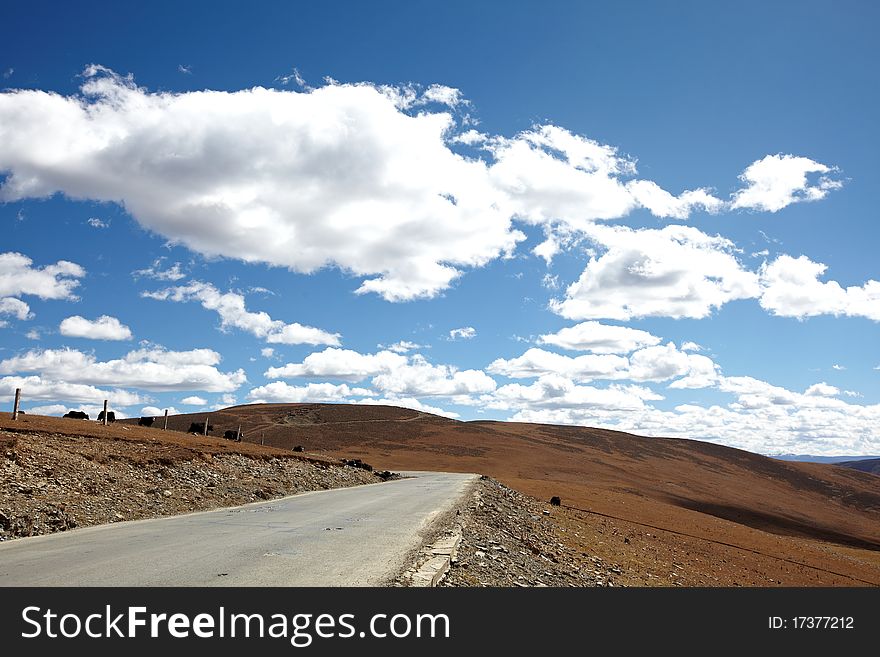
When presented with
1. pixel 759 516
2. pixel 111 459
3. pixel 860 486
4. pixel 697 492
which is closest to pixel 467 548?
pixel 111 459

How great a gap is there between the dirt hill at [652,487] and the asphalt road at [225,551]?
7.84m

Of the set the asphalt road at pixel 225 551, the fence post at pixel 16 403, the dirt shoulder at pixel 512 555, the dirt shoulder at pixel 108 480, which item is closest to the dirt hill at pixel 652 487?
the dirt shoulder at pixel 512 555

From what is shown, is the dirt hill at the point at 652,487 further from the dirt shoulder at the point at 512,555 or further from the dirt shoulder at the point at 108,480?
the dirt shoulder at the point at 108,480

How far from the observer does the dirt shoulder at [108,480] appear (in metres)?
18.0

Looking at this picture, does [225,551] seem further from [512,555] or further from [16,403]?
[16,403]

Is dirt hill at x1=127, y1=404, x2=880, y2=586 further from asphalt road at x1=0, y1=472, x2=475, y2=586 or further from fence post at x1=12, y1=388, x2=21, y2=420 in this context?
fence post at x1=12, y1=388, x2=21, y2=420

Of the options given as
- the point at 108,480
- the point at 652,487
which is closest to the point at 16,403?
the point at 108,480

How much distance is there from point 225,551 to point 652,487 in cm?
7650

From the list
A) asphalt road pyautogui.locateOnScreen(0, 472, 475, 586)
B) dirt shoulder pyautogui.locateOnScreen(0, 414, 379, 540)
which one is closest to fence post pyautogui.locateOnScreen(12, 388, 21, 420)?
dirt shoulder pyautogui.locateOnScreen(0, 414, 379, 540)

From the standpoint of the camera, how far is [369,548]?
13250 mm

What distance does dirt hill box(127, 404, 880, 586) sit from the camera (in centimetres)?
2486

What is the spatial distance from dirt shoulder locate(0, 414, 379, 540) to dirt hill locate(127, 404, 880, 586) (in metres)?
14.9
